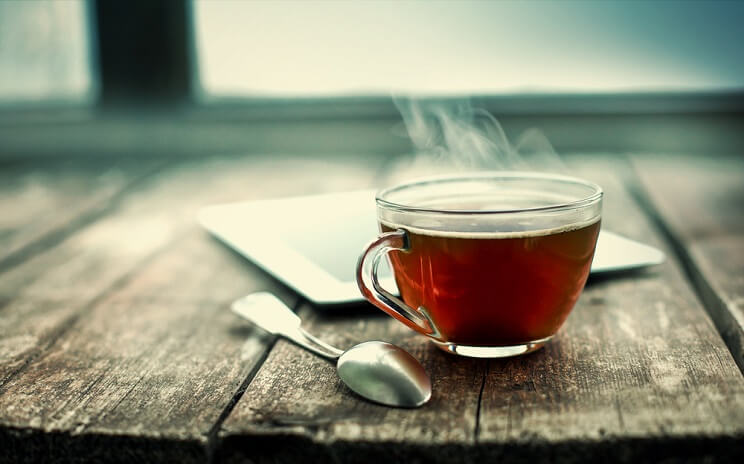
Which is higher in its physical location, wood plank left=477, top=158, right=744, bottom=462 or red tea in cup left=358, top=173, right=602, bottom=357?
red tea in cup left=358, top=173, right=602, bottom=357

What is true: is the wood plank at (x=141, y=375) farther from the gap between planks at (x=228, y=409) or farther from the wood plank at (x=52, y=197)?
the wood plank at (x=52, y=197)

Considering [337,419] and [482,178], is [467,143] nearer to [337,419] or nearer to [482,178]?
[482,178]

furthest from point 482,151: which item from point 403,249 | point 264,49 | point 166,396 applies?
point 264,49

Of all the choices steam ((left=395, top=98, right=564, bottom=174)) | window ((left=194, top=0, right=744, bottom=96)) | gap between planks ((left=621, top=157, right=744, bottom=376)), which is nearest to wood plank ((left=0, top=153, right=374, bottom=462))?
steam ((left=395, top=98, right=564, bottom=174))

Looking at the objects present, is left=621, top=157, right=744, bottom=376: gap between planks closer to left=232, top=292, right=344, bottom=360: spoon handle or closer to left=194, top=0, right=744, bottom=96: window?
left=232, top=292, right=344, bottom=360: spoon handle

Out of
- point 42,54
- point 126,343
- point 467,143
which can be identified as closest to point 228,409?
point 126,343
